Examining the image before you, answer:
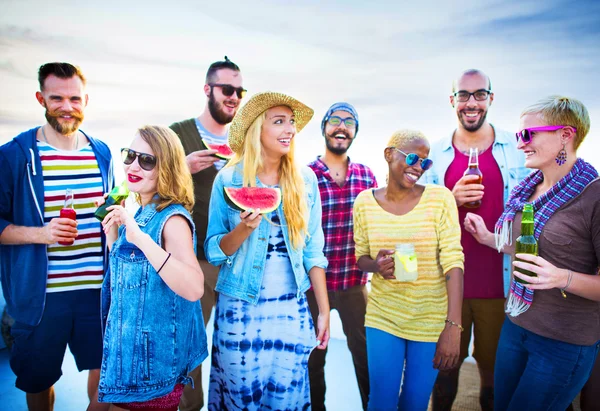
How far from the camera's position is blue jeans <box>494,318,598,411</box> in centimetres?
213

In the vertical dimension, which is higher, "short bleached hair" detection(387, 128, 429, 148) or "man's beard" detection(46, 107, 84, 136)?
"man's beard" detection(46, 107, 84, 136)

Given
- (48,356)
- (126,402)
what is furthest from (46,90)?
(126,402)

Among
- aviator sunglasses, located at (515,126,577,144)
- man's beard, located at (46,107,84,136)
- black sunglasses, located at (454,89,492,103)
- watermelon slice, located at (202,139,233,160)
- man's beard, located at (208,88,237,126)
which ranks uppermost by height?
black sunglasses, located at (454,89,492,103)

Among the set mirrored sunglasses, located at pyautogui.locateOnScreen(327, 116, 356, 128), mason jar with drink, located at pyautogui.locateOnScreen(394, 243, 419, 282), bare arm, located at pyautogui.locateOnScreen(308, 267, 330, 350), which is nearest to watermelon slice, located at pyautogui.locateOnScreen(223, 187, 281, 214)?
bare arm, located at pyautogui.locateOnScreen(308, 267, 330, 350)

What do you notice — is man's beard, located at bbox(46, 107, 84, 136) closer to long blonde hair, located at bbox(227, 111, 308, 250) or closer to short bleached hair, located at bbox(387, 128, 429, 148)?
long blonde hair, located at bbox(227, 111, 308, 250)

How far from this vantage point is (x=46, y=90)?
2768 mm

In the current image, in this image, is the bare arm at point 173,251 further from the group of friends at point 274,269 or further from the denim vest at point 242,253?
the denim vest at point 242,253

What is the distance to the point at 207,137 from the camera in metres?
3.64

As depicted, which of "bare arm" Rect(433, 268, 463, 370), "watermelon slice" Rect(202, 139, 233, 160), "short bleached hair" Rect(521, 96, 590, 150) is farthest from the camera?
"watermelon slice" Rect(202, 139, 233, 160)

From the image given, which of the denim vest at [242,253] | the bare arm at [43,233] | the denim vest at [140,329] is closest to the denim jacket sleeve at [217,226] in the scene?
the denim vest at [242,253]

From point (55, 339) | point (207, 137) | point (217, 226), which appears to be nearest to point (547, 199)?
point (217, 226)

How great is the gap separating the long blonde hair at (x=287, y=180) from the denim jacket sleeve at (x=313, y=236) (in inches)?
3.8

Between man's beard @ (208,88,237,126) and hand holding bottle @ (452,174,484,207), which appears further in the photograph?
man's beard @ (208,88,237,126)

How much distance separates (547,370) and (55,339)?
299cm
